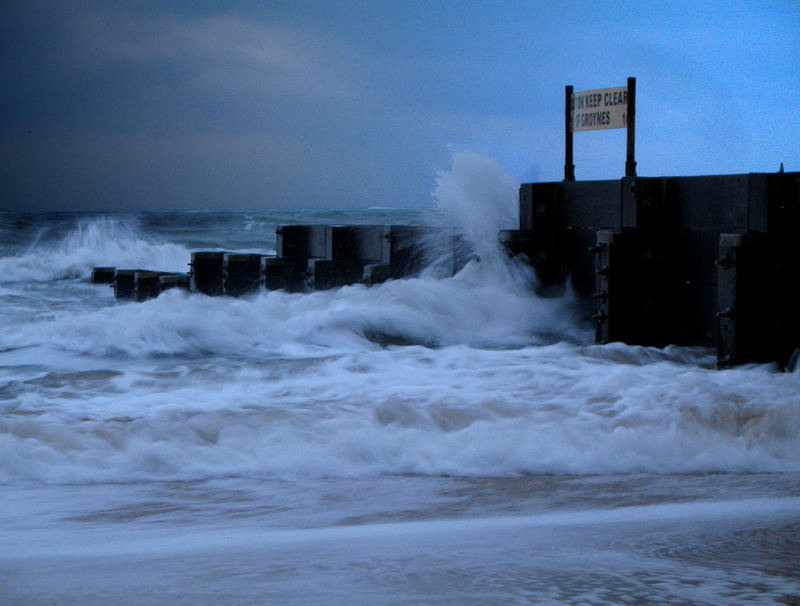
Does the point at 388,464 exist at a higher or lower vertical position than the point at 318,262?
lower

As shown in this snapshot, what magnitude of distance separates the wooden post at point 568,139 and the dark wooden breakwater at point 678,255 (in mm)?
310

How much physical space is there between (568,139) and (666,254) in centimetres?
233

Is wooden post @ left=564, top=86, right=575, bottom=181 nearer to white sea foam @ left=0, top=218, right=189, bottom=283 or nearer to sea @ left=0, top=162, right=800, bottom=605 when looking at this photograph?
sea @ left=0, top=162, right=800, bottom=605

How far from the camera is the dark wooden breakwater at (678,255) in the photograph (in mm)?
6645

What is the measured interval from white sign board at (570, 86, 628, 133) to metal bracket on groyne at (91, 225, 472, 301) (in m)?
1.93

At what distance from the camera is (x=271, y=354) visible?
26.2 ft

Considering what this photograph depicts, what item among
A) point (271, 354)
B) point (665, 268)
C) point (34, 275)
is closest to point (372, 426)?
point (271, 354)

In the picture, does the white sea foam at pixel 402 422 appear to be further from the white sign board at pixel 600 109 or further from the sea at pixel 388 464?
the white sign board at pixel 600 109

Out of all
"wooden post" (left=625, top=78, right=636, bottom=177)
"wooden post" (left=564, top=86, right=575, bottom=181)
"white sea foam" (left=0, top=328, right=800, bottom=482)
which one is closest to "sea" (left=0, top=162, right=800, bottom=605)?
"white sea foam" (left=0, top=328, right=800, bottom=482)

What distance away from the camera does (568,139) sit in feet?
31.9

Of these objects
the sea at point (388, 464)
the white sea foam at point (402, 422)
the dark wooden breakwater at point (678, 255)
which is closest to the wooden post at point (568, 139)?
the dark wooden breakwater at point (678, 255)

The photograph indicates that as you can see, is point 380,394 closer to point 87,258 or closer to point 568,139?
point 568,139

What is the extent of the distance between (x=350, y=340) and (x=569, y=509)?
5.37 m

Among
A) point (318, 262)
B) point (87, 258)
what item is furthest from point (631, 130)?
point (87, 258)
